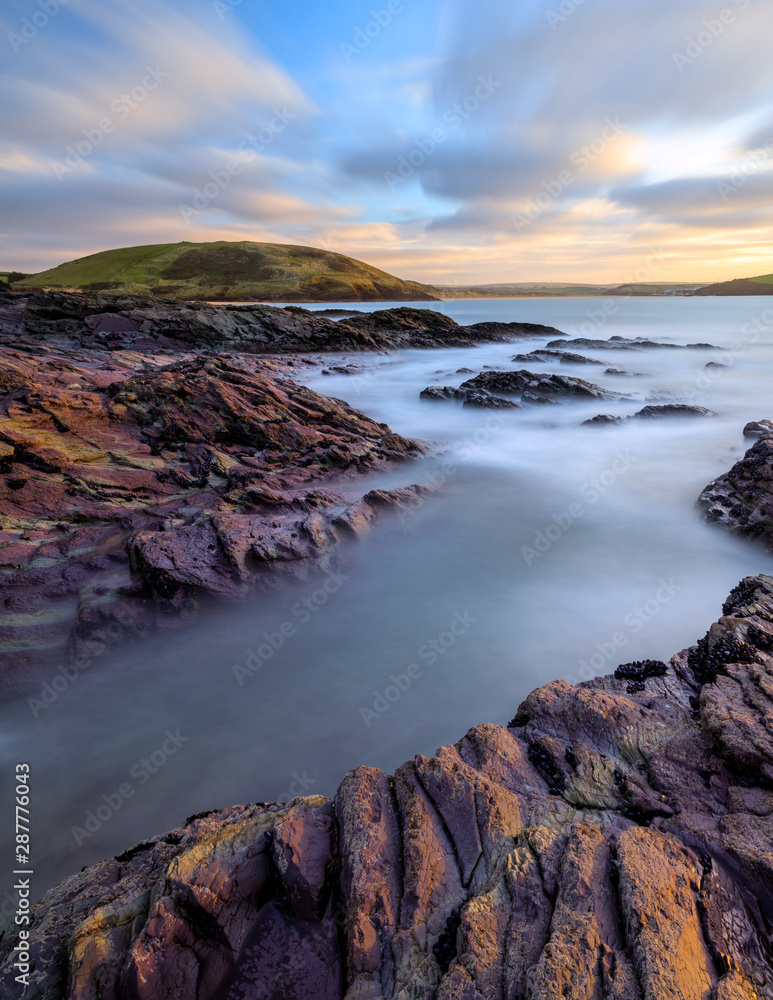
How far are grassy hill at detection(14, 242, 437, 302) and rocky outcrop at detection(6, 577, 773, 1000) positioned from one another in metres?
133

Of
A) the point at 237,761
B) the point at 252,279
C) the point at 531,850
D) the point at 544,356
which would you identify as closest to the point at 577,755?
the point at 531,850

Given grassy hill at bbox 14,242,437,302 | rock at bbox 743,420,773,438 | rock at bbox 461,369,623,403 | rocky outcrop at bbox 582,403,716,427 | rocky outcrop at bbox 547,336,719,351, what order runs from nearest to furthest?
1. rock at bbox 743,420,773,438
2. rocky outcrop at bbox 582,403,716,427
3. rock at bbox 461,369,623,403
4. rocky outcrop at bbox 547,336,719,351
5. grassy hill at bbox 14,242,437,302

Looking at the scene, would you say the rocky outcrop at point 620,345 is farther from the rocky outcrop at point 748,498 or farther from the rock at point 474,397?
the rocky outcrop at point 748,498

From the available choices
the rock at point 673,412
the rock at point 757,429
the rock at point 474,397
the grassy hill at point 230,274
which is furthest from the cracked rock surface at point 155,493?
the grassy hill at point 230,274

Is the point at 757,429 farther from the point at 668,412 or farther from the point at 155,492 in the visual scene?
the point at 155,492

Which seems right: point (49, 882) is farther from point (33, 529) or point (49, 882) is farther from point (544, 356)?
point (544, 356)

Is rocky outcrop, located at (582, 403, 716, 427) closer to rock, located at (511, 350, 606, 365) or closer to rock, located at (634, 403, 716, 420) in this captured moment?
rock, located at (634, 403, 716, 420)

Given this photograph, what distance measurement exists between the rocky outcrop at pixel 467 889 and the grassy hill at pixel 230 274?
133m

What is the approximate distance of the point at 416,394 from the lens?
28.1 meters

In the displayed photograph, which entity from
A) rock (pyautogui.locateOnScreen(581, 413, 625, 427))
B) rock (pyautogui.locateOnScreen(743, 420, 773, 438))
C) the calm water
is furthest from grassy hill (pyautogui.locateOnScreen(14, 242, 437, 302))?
the calm water

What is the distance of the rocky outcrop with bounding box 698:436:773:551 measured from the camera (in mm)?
10812

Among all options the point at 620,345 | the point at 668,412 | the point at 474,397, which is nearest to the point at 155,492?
the point at 474,397

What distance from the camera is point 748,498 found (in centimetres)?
1162

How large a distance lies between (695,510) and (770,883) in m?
11.3
